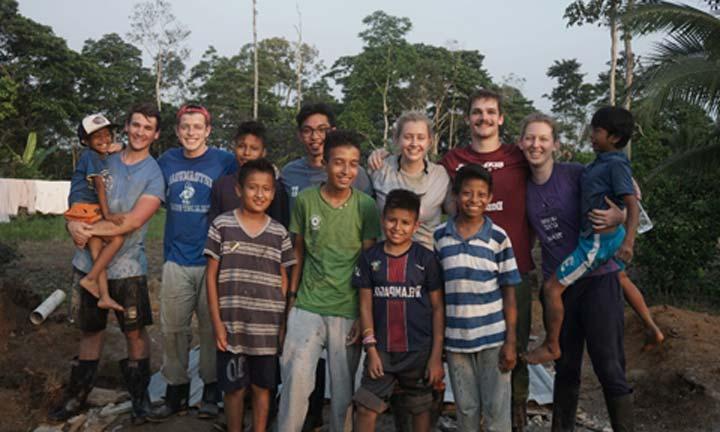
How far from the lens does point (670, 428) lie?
14.6 feet

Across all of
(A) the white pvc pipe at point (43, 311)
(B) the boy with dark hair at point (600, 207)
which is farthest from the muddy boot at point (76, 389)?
(B) the boy with dark hair at point (600, 207)

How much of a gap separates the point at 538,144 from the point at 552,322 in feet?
3.27

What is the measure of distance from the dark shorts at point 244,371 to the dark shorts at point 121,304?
80cm

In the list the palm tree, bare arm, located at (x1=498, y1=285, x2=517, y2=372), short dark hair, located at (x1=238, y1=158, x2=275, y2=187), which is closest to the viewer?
bare arm, located at (x1=498, y1=285, x2=517, y2=372)

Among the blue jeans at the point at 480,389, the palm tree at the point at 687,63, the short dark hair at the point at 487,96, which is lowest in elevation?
the blue jeans at the point at 480,389

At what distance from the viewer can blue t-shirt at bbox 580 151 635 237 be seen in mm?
3154

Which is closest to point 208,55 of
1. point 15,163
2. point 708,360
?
point 15,163

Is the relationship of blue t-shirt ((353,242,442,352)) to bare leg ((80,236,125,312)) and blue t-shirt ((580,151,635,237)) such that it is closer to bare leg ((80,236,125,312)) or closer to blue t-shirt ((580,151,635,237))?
blue t-shirt ((580,151,635,237))

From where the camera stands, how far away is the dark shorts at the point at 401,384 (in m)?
3.07

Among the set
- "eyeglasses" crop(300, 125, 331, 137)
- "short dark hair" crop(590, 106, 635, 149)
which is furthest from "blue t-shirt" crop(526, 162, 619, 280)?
"eyeglasses" crop(300, 125, 331, 137)

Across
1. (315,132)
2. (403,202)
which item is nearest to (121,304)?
(315,132)

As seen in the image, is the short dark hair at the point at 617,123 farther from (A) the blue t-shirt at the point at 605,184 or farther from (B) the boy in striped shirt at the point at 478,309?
(B) the boy in striped shirt at the point at 478,309

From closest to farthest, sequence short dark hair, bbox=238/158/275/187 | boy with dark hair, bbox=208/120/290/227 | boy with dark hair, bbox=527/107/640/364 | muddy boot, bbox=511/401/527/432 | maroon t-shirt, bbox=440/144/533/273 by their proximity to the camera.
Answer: boy with dark hair, bbox=527/107/640/364, short dark hair, bbox=238/158/275/187, maroon t-shirt, bbox=440/144/533/273, muddy boot, bbox=511/401/527/432, boy with dark hair, bbox=208/120/290/227

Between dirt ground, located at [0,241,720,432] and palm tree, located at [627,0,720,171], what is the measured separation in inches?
129
